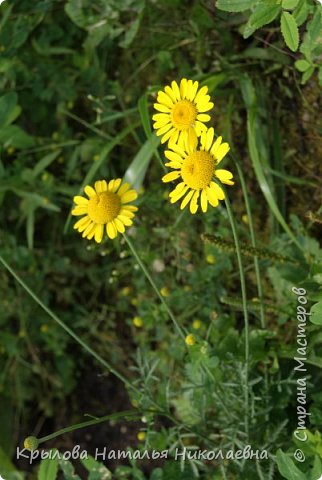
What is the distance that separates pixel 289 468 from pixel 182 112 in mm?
539

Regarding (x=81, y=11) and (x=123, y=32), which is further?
(x=123, y=32)

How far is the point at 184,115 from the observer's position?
1009 millimetres

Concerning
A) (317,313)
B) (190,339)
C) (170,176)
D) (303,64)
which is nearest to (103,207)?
(170,176)

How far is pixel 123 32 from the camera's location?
1.70 m

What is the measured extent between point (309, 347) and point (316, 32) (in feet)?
1.77

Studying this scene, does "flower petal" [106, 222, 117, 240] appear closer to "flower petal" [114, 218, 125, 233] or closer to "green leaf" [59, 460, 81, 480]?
"flower petal" [114, 218, 125, 233]

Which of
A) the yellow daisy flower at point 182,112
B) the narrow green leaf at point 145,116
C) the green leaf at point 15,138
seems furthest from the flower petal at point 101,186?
the green leaf at point 15,138

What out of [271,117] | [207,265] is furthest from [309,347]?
[271,117]

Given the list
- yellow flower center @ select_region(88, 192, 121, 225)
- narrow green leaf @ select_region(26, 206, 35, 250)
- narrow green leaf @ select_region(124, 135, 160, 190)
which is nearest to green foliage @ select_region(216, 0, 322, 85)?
yellow flower center @ select_region(88, 192, 121, 225)

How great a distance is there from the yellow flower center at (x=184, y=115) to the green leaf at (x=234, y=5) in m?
0.15

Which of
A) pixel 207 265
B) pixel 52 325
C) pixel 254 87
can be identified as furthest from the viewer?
pixel 52 325

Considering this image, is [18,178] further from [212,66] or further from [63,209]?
[212,66]

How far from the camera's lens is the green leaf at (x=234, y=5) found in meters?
1.00

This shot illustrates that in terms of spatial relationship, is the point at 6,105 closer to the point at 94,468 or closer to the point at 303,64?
the point at 303,64
